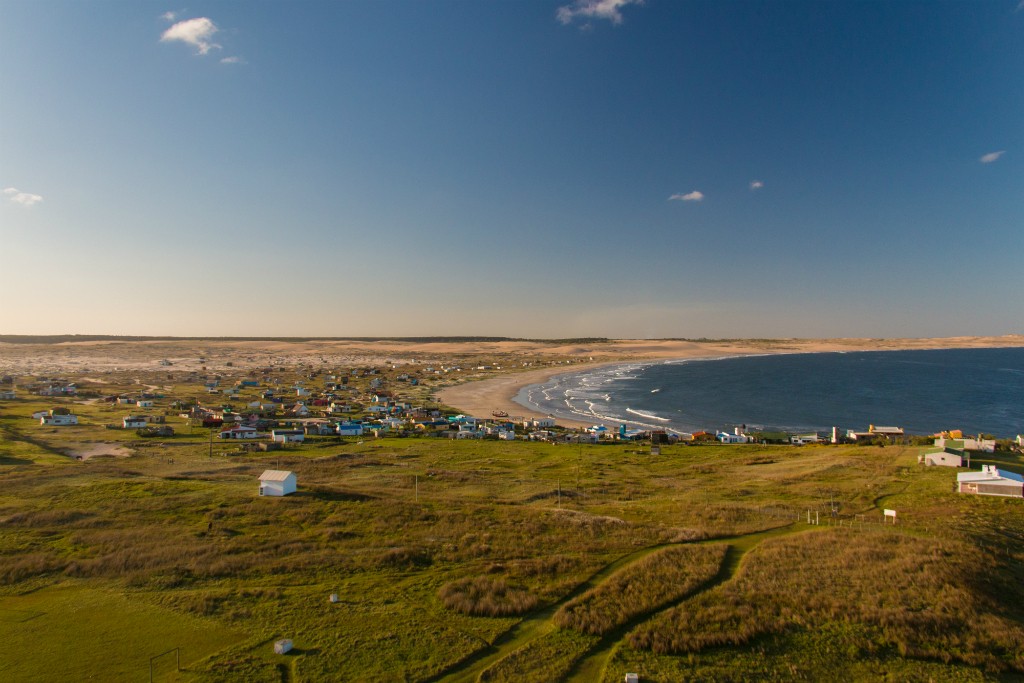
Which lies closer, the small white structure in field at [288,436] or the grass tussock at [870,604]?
the grass tussock at [870,604]

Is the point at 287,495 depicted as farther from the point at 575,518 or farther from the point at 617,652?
the point at 617,652

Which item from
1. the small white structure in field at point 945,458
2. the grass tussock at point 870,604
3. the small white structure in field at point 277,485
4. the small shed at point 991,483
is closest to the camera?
the grass tussock at point 870,604

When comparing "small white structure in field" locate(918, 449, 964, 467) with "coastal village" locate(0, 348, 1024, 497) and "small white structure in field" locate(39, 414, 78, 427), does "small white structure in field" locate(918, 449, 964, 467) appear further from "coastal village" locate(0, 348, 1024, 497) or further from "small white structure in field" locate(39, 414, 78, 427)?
"small white structure in field" locate(39, 414, 78, 427)

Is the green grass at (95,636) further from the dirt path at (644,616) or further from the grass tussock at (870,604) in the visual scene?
the grass tussock at (870,604)

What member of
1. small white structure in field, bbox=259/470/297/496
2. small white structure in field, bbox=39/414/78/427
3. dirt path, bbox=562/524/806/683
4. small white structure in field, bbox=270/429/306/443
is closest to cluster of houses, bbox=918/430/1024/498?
dirt path, bbox=562/524/806/683

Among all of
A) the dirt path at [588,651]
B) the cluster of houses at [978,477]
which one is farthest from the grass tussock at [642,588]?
the cluster of houses at [978,477]

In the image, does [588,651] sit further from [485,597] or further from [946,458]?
[946,458]

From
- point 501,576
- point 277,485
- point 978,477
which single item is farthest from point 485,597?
point 978,477
